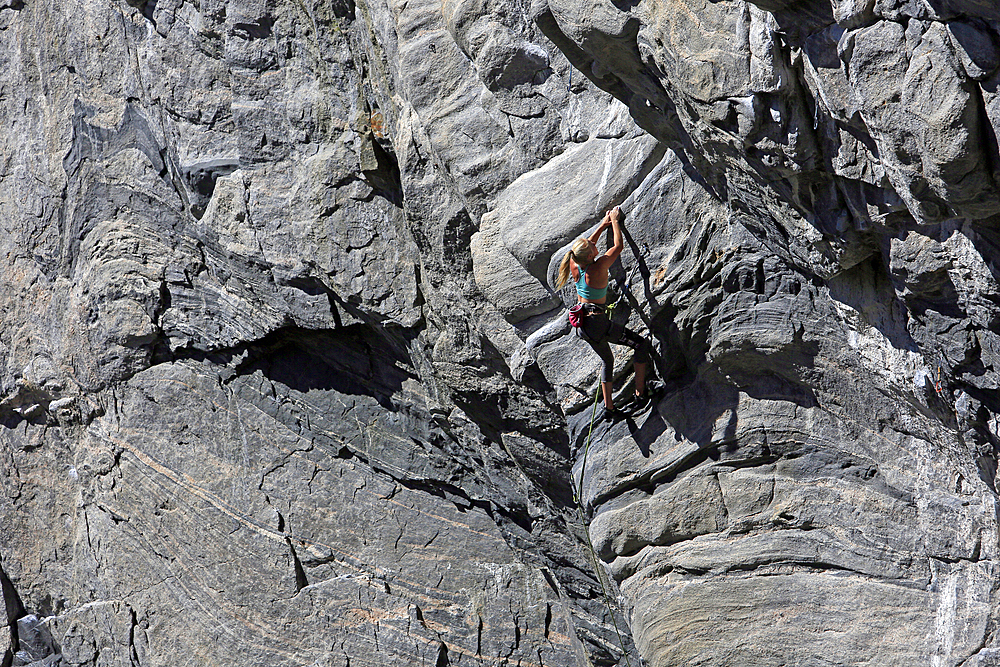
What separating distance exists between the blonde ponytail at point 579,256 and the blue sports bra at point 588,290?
0.06 metres

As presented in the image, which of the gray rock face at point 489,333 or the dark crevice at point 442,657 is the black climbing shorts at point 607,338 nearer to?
the gray rock face at point 489,333

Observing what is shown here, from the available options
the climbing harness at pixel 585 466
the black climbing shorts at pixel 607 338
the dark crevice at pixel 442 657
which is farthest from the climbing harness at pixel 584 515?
the dark crevice at pixel 442 657

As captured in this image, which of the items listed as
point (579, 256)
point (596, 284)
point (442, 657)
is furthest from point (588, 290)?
point (442, 657)

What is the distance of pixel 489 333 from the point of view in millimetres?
6289

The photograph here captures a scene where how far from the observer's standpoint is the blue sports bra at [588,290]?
5242 mm

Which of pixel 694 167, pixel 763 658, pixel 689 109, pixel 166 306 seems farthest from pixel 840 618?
pixel 166 306

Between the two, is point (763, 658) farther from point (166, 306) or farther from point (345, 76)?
point (166, 306)

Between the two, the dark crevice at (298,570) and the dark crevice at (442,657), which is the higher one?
the dark crevice at (298,570)

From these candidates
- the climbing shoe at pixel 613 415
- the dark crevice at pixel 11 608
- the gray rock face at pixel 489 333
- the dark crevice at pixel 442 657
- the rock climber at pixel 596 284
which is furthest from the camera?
the dark crevice at pixel 11 608

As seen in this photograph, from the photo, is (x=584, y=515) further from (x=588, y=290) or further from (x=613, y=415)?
(x=588, y=290)

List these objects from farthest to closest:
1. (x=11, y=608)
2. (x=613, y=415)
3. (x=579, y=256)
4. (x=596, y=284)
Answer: (x=11, y=608), (x=613, y=415), (x=596, y=284), (x=579, y=256)

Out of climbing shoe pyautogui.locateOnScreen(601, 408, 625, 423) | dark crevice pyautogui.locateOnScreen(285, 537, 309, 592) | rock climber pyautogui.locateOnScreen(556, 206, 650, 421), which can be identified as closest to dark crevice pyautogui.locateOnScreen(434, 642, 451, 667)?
dark crevice pyautogui.locateOnScreen(285, 537, 309, 592)

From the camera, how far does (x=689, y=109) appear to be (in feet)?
14.4

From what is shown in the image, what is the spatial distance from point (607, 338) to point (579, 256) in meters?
0.61
